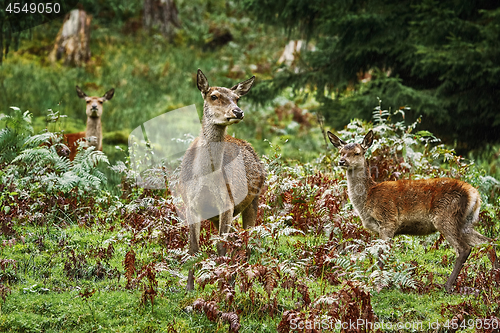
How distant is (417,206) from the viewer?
6652 millimetres

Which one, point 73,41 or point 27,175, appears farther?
point 73,41

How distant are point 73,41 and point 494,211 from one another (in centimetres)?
2015

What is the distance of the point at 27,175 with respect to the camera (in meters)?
8.90

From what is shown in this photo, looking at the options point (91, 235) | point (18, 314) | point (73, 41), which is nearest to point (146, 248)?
point (91, 235)

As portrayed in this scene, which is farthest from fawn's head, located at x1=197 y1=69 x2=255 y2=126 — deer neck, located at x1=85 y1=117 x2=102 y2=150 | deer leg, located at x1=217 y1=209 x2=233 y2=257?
deer neck, located at x1=85 y1=117 x2=102 y2=150

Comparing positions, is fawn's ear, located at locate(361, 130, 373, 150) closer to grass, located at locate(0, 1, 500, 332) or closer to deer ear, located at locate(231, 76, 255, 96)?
grass, located at locate(0, 1, 500, 332)

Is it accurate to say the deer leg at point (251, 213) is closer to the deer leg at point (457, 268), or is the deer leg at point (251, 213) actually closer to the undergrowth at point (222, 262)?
the undergrowth at point (222, 262)

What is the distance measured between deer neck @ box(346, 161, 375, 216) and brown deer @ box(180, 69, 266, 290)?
1413 mm

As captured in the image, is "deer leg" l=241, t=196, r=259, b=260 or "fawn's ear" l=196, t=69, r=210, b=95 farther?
"deer leg" l=241, t=196, r=259, b=260

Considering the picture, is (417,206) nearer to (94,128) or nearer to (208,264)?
(208,264)

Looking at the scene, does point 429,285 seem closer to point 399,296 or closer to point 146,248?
point 399,296

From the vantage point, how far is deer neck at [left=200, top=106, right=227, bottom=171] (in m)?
6.38

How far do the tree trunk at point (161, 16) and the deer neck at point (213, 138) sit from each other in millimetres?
23561

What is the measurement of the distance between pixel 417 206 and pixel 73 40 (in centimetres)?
2070
